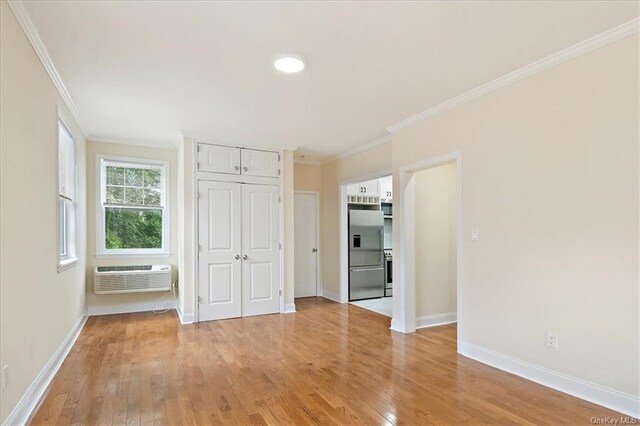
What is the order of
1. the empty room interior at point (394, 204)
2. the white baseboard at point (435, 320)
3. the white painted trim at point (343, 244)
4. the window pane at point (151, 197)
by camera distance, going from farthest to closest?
the white painted trim at point (343, 244) < the window pane at point (151, 197) < the white baseboard at point (435, 320) < the empty room interior at point (394, 204)

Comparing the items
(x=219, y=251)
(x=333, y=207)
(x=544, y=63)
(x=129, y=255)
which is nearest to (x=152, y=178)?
(x=129, y=255)

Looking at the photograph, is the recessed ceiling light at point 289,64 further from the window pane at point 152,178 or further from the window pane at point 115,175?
the window pane at point 115,175

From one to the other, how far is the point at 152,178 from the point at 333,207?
305cm

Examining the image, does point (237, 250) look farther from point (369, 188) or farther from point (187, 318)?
point (369, 188)

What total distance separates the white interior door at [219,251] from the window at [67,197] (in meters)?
1.45

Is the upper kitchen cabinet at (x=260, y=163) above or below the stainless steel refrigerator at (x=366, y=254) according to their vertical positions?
above

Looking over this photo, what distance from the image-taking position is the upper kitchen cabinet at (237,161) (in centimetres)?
493

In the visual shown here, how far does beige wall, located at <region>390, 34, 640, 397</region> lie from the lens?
7.71 ft

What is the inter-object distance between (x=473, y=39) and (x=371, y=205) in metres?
4.47

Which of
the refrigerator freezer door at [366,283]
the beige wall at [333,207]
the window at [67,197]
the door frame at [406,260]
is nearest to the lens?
the window at [67,197]

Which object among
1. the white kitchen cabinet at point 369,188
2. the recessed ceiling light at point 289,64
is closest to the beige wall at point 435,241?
the white kitchen cabinet at point 369,188

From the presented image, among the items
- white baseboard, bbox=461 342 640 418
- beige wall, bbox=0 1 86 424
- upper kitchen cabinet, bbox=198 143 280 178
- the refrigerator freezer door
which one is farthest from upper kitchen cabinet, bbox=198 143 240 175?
white baseboard, bbox=461 342 640 418

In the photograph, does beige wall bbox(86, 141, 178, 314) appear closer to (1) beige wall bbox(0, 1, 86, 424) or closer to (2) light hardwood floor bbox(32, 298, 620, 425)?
(2) light hardwood floor bbox(32, 298, 620, 425)

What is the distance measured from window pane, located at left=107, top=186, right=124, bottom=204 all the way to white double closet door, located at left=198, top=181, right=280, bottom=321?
1410 mm
